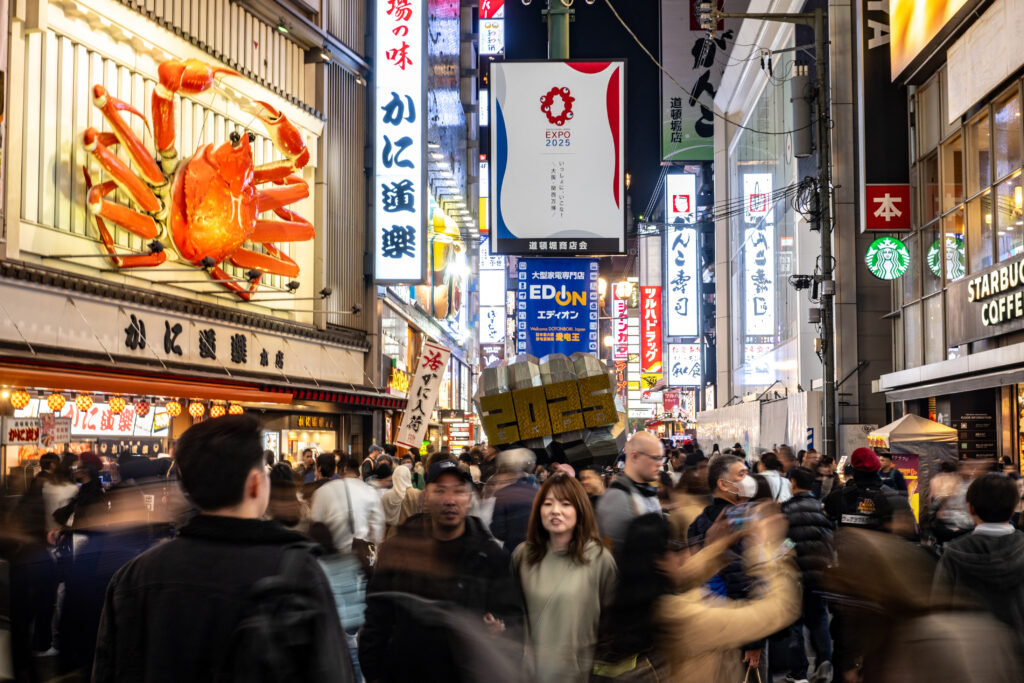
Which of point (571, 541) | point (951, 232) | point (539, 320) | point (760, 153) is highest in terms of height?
point (760, 153)

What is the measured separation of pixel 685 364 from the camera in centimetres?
5953

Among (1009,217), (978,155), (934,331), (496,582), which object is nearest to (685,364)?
(934,331)

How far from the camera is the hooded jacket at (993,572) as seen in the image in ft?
16.2

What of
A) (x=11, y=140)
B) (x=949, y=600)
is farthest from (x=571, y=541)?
(x=11, y=140)

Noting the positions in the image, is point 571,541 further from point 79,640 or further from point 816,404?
point 816,404

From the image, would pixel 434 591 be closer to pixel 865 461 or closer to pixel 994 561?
pixel 994 561

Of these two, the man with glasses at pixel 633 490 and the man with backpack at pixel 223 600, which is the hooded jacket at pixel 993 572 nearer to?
the man with glasses at pixel 633 490

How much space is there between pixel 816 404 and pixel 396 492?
1828cm

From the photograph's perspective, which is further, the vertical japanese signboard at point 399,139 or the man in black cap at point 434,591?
the vertical japanese signboard at point 399,139

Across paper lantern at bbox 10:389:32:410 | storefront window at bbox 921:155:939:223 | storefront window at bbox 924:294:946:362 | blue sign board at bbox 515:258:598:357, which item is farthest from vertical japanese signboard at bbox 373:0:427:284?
paper lantern at bbox 10:389:32:410

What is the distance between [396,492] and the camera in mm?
11062

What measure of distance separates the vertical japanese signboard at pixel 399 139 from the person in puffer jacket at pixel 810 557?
65.3ft

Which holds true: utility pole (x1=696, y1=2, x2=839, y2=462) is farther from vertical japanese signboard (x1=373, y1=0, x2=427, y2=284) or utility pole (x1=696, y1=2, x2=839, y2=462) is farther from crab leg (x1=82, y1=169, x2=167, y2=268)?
crab leg (x1=82, y1=169, x2=167, y2=268)

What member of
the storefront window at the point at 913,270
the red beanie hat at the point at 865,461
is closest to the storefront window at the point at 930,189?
the storefront window at the point at 913,270
